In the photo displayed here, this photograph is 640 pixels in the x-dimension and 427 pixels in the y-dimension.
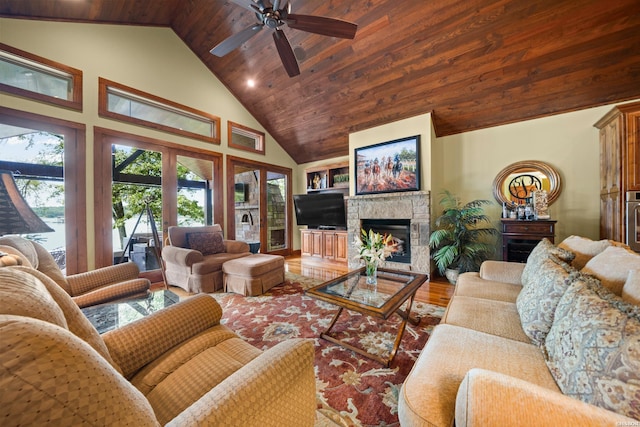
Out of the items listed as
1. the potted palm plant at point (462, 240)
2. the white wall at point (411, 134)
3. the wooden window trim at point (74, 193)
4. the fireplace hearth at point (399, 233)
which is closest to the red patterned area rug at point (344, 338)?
the potted palm plant at point (462, 240)

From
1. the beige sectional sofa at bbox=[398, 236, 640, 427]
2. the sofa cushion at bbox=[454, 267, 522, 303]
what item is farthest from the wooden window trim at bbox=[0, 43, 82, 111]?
the sofa cushion at bbox=[454, 267, 522, 303]

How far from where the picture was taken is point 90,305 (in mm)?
1610

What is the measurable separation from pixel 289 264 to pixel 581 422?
4.47 meters

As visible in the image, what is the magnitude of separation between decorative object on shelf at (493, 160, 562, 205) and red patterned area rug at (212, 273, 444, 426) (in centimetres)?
246

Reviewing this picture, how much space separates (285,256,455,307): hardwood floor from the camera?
2909mm

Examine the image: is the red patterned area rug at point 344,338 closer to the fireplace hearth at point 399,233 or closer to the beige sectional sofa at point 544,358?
the beige sectional sofa at point 544,358

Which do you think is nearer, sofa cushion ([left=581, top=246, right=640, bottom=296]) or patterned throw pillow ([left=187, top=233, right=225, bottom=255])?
sofa cushion ([left=581, top=246, right=640, bottom=296])

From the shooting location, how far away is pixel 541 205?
322cm

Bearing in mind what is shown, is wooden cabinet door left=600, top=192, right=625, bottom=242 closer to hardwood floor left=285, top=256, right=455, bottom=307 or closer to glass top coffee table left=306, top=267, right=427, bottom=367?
hardwood floor left=285, top=256, right=455, bottom=307

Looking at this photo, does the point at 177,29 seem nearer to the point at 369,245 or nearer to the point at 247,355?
the point at 369,245

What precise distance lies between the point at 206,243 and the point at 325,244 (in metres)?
2.59

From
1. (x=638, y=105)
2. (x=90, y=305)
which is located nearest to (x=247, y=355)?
(x=90, y=305)

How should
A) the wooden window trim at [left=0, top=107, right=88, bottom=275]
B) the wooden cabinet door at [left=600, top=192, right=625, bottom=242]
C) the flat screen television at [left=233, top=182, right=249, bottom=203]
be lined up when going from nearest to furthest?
1. the wooden cabinet door at [left=600, top=192, right=625, bottom=242]
2. the wooden window trim at [left=0, top=107, right=88, bottom=275]
3. the flat screen television at [left=233, top=182, right=249, bottom=203]

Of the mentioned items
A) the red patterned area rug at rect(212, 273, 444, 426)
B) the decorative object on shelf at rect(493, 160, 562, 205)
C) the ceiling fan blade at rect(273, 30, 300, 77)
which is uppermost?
the ceiling fan blade at rect(273, 30, 300, 77)
